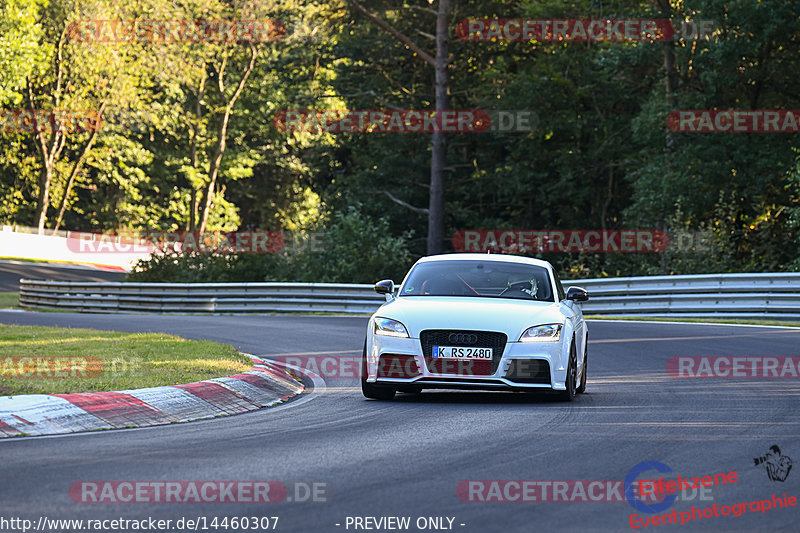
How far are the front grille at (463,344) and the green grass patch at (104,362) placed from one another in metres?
2.29

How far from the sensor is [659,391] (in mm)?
12586

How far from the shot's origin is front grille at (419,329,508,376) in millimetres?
11438

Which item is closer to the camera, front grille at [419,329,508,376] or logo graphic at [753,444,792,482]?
logo graphic at [753,444,792,482]

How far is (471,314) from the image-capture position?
11.7 m

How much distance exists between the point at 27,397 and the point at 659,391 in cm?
643

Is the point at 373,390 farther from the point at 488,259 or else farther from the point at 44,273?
the point at 44,273

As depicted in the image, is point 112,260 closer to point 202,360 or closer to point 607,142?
point 607,142

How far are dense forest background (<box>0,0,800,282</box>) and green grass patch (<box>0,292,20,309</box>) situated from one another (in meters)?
4.21
